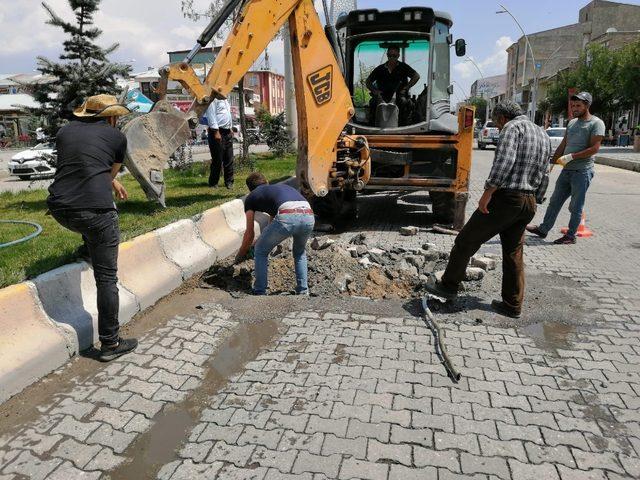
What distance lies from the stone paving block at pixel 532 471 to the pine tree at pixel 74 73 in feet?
24.1

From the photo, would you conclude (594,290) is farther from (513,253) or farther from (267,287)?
(267,287)

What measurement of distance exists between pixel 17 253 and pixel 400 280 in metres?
3.94

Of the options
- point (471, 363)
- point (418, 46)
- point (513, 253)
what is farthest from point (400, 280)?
point (418, 46)

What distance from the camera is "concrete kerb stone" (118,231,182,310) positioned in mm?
4660

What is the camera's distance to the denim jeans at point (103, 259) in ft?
12.4

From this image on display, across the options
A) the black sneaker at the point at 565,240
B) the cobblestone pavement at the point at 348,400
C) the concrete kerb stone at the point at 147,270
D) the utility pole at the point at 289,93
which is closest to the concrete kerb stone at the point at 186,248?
the concrete kerb stone at the point at 147,270

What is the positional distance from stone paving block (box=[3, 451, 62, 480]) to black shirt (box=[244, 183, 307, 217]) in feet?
10.2

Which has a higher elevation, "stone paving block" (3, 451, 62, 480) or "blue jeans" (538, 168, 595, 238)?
"blue jeans" (538, 168, 595, 238)

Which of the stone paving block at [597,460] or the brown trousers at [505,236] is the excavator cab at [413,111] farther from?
the stone paving block at [597,460]

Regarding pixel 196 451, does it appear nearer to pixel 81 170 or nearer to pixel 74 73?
pixel 81 170

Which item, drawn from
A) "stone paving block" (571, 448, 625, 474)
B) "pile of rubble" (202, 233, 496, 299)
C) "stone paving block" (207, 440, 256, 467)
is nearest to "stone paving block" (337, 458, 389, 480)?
"stone paving block" (207, 440, 256, 467)

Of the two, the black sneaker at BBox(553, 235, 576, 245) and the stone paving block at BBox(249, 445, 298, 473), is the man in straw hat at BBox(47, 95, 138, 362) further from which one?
the black sneaker at BBox(553, 235, 576, 245)

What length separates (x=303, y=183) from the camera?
721cm

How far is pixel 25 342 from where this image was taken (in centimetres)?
348
